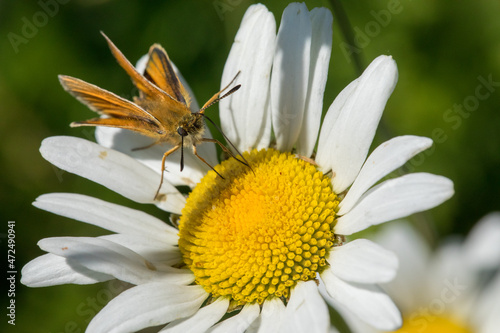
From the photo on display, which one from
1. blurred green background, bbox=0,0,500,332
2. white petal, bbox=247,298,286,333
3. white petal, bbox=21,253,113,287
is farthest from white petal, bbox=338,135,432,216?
blurred green background, bbox=0,0,500,332

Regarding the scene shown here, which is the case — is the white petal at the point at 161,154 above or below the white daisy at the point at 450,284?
above

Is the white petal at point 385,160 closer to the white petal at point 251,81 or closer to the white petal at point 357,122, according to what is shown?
the white petal at point 357,122

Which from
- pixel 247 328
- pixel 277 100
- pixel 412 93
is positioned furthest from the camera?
pixel 412 93

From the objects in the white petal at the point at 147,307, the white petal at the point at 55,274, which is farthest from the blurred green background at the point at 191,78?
the white petal at the point at 147,307

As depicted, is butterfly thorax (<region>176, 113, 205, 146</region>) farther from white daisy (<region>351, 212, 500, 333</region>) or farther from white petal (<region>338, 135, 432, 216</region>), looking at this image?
white daisy (<region>351, 212, 500, 333</region>)

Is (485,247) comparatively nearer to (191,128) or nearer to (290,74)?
(290,74)

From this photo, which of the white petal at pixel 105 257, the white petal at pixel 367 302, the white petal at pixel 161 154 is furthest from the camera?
the white petal at pixel 161 154

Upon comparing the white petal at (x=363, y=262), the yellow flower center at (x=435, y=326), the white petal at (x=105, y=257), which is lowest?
the yellow flower center at (x=435, y=326)

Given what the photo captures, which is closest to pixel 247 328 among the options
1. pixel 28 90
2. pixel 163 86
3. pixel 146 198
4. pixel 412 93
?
pixel 146 198

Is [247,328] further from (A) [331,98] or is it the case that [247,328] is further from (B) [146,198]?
(A) [331,98]
